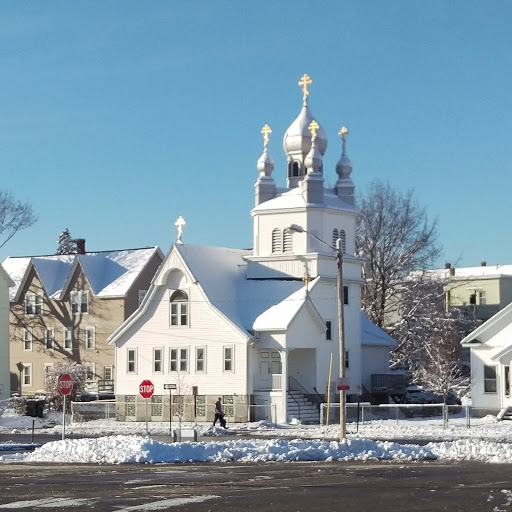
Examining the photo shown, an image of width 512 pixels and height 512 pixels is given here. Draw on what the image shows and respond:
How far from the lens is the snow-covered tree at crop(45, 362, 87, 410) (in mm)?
66644

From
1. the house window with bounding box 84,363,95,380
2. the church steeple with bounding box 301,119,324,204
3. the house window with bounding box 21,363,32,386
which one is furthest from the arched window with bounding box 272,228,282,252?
the house window with bounding box 21,363,32,386

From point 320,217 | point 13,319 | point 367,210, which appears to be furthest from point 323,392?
point 13,319

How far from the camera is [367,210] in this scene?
7794cm

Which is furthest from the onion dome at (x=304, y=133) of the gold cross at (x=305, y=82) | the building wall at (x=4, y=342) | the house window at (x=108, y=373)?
the building wall at (x=4, y=342)

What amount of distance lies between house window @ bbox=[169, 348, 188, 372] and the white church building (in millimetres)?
58

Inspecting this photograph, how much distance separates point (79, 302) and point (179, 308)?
681 inches

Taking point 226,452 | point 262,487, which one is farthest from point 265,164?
point 262,487

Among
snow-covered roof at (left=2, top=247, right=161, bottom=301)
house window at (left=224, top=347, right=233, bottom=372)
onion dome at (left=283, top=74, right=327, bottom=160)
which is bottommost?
house window at (left=224, top=347, right=233, bottom=372)

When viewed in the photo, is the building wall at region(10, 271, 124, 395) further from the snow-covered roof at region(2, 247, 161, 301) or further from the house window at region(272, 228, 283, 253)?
the house window at region(272, 228, 283, 253)

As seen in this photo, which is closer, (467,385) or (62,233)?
(467,385)

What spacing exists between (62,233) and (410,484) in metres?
111

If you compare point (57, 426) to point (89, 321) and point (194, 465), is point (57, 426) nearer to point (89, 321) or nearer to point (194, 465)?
point (89, 321)

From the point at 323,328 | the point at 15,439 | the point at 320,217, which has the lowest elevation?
the point at 15,439

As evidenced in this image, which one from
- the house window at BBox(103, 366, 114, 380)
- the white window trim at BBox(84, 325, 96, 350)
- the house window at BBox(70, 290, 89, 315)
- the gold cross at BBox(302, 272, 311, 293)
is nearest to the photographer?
the gold cross at BBox(302, 272, 311, 293)
